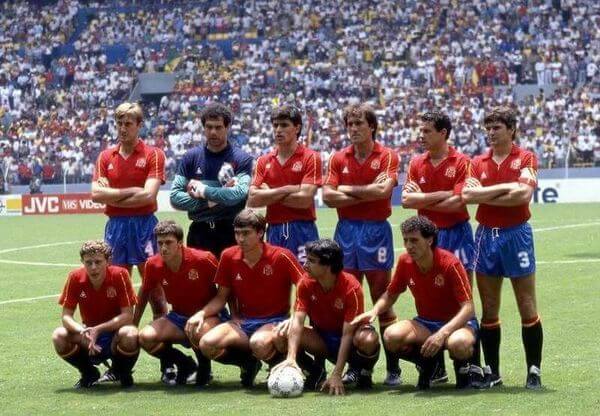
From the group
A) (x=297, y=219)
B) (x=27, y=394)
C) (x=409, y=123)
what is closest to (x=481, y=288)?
(x=297, y=219)

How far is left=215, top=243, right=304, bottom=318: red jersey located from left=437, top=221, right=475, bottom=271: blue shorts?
112 cm

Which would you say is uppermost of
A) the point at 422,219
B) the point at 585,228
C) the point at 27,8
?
the point at 27,8

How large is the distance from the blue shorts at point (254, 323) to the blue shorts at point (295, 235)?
863 mm

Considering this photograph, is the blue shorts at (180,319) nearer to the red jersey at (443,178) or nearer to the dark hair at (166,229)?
the dark hair at (166,229)

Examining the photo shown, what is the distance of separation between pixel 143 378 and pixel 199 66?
124ft

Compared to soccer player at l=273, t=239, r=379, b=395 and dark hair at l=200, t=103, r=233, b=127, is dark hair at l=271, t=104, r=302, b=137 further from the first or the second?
soccer player at l=273, t=239, r=379, b=395

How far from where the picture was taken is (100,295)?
30.3 ft

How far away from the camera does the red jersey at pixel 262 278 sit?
9125 millimetres

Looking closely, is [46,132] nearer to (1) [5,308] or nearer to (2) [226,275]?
(1) [5,308]

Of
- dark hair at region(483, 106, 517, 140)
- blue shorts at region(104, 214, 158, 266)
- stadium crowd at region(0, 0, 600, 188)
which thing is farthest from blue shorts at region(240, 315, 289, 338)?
stadium crowd at region(0, 0, 600, 188)

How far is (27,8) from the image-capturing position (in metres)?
51.9

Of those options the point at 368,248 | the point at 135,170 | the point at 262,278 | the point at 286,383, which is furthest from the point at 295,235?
the point at 286,383

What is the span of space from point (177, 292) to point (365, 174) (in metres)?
1.72

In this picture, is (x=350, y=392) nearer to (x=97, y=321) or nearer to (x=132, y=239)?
(x=97, y=321)
